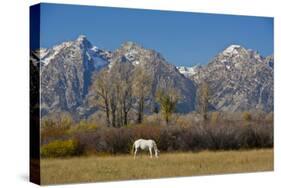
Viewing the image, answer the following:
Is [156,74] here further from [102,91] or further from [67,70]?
[67,70]

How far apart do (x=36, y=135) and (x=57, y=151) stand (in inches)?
20.4

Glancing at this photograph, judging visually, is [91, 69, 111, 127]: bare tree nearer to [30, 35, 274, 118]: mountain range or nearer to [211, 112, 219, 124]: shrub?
[30, 35, 274, 118]: mountain range

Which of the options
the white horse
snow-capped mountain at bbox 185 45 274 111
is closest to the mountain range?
snow-capped mountain at bbox 185 45 274 111

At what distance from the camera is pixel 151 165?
55.0 feet

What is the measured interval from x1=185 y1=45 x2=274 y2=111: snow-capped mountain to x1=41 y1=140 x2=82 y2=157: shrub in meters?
3.18

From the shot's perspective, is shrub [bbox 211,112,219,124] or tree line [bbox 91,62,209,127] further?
shrub [bbox 211,112,219,124]

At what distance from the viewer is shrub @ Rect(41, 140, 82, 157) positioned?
51.1 feet

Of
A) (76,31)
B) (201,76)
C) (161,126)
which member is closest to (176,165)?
(161,126)

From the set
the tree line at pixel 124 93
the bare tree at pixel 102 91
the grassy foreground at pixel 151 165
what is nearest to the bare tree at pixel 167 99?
the tree line at pixel 124 93

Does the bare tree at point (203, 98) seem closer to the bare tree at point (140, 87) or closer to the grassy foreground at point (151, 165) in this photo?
the grassy foreground at point (151, 165)

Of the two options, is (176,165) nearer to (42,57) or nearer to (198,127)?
(198,127)

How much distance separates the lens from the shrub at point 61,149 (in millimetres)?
15578

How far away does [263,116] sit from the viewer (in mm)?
18406

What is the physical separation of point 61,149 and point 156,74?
9.02ft
